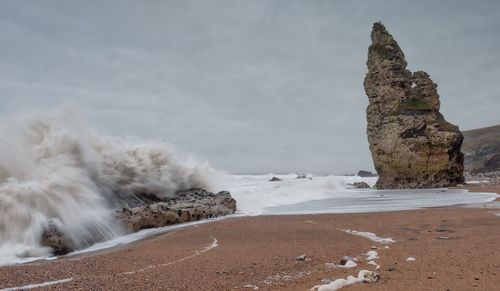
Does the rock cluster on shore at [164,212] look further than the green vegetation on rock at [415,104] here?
No

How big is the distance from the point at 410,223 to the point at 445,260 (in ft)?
13.9

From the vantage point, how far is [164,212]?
35.2 feet

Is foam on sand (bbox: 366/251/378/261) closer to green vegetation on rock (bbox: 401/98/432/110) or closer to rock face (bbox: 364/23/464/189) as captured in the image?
rock face (bbox: 364/23/464/189)

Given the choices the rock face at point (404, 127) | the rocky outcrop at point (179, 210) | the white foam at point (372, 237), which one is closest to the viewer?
the white foam at point (372, 237)

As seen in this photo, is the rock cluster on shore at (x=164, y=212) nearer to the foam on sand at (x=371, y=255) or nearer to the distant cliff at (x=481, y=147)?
the foam on sand at (x=371, y=255)

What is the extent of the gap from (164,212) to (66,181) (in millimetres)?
2644

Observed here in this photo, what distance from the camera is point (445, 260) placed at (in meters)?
5.09

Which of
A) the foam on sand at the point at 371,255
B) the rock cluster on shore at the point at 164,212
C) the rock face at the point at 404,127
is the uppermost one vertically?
the rock face at the point at 404,127

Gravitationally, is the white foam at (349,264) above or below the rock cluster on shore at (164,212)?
below

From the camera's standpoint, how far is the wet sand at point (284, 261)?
4.37 meters

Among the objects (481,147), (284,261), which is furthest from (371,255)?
(481,147)

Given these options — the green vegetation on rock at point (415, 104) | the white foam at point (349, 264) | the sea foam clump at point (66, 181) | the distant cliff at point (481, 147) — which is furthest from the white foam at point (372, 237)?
the distant cliff at point (481, 147)

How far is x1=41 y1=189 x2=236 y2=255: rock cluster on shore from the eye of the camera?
7270 mm

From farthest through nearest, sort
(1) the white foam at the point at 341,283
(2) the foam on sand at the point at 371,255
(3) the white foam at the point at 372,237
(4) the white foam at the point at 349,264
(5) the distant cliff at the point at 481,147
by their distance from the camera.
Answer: (5) the distant cliff at the point at 481,147
(3) the white foam at the point at 372,237
(2) the foam on sand at the point at 371,255
(4) the white foam at the point at 349,264
(1) the white foam at the point at 341,283
